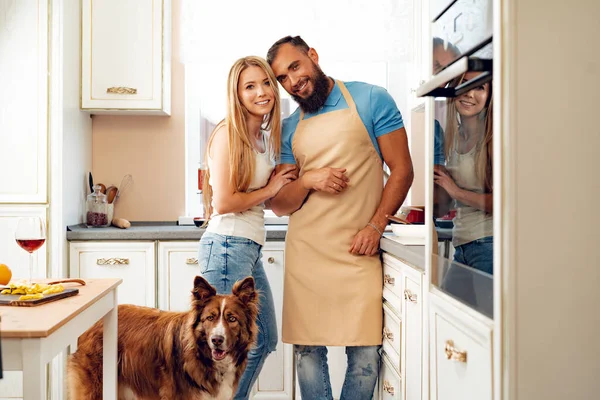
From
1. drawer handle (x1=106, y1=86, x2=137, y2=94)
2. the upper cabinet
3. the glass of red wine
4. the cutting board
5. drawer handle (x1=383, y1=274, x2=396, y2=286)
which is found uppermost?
the upper cabinet

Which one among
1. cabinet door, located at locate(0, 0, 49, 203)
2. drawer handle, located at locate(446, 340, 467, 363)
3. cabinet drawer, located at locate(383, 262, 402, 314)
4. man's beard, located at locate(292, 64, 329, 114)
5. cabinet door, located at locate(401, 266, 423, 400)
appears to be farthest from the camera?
cabinet door, located at locate(0, 0, 49, 203)

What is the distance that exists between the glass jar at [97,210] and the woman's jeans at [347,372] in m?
1.56

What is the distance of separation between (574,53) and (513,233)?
317 mm

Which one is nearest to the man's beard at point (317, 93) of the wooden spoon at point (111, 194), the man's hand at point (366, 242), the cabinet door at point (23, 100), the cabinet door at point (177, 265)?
the man's hand at point (366, 242)

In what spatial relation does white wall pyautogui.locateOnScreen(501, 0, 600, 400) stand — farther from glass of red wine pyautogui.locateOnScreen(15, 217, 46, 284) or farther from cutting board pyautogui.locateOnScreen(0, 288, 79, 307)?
glass of red wine pyautogui.locateOnScreen(15, 217, 46, 284)

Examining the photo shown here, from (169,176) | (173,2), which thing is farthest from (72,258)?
(173,2)

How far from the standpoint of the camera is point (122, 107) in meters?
3.28

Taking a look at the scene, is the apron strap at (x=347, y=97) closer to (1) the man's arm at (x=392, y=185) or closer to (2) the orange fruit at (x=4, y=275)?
(1) the man's arm at (x=392, y=185)

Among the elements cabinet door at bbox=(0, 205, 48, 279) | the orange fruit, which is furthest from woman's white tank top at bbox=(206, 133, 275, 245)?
cabinet door at bbox=(0, 205, 48, 279)

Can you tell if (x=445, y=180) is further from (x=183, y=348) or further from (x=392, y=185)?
(x=183, y=348)

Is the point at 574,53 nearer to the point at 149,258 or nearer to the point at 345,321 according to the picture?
the point at 345,321

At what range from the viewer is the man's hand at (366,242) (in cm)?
216

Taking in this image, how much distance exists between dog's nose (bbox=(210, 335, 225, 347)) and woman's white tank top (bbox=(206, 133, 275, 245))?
14.8 inches

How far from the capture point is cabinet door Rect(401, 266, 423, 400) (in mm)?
1792
